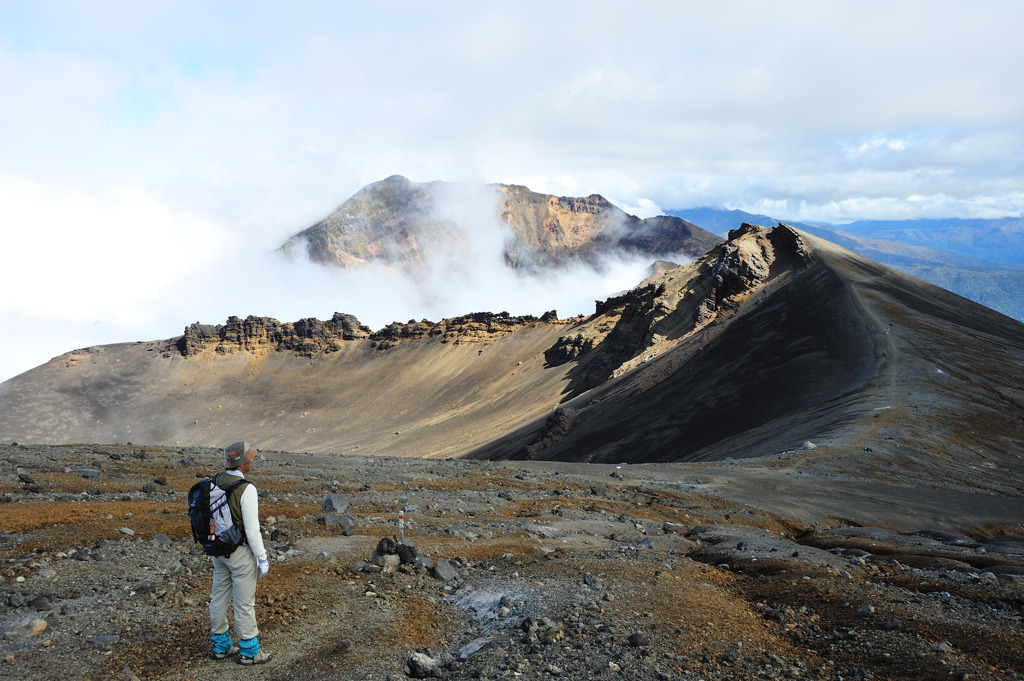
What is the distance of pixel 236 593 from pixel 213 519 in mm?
844

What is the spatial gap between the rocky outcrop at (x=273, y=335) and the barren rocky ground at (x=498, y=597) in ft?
423

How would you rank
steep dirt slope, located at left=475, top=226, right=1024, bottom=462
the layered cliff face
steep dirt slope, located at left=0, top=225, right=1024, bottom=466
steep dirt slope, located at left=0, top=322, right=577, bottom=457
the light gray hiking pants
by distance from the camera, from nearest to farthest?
the light gray hiking pants → steep dirt slope, located at left=475, top=226, right=1024, bottom=462 → steep dirt slope, located at left=0, top=225, right=1024, bottom=466 → steep dirt slope, located at left=0, top=322, right=577, bottom=457 → the layered cliff face

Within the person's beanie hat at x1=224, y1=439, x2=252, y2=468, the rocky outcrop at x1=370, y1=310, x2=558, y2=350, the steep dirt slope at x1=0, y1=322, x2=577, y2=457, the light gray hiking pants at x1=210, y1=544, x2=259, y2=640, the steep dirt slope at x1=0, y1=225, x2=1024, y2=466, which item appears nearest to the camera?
the light gray hiking pants at x1=210, y1=544, x2=259, y2=640

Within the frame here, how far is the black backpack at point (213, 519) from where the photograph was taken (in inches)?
296

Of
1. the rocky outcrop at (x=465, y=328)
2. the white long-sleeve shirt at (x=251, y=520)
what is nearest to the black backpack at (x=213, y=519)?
the white long-sleeve shirt at (x=251, y=520)

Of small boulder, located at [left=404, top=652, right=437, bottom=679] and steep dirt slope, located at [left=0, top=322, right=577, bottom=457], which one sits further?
steep dirt slope, located at [left=0, top=322, right=577, bottom=457]

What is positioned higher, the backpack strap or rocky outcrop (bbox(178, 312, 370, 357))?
rocky outcrop (bbox(178, 312, 370, 357))

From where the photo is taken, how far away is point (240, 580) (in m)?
7.66

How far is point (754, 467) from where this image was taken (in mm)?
27672

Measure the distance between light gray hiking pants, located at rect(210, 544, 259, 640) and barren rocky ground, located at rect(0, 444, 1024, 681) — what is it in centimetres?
41

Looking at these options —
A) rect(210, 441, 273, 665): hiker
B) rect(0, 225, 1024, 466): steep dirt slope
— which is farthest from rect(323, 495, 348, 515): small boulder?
rect(0, 225, 1024, 466): steep dirt slope

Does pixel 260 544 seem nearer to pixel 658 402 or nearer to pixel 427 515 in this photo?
pixel 427 515

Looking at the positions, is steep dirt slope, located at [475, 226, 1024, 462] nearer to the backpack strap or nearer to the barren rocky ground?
the barren rocky ground

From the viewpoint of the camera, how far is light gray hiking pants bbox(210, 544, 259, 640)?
7.62 m
